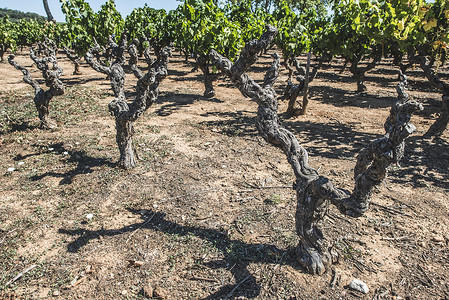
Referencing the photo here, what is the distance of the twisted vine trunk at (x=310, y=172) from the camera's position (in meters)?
3.13

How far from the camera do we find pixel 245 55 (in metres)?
3.85

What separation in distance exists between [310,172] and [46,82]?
8706 millimetres

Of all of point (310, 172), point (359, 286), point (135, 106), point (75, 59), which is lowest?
point (359, 286)

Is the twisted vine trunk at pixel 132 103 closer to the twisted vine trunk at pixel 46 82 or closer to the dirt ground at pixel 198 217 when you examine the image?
the dirt ground at pixel 198 217

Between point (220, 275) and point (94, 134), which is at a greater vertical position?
point (94, 134)

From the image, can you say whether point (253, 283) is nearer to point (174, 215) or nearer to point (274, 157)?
point (174, 215)

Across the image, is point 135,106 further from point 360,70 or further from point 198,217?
point 360,70

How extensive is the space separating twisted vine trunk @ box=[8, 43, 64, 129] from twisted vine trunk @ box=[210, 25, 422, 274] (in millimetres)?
6663

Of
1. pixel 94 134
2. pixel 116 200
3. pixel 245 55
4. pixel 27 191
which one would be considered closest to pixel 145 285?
pixel 116 200

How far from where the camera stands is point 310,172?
391cm

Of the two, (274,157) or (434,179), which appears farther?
(274,157)

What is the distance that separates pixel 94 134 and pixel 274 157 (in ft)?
19.9

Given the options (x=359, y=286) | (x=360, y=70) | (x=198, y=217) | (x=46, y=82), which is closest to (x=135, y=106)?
(x=198, y=217)

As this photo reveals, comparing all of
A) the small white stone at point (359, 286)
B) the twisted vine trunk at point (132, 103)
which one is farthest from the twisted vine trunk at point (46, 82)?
the small white stone at point (359, 286)
